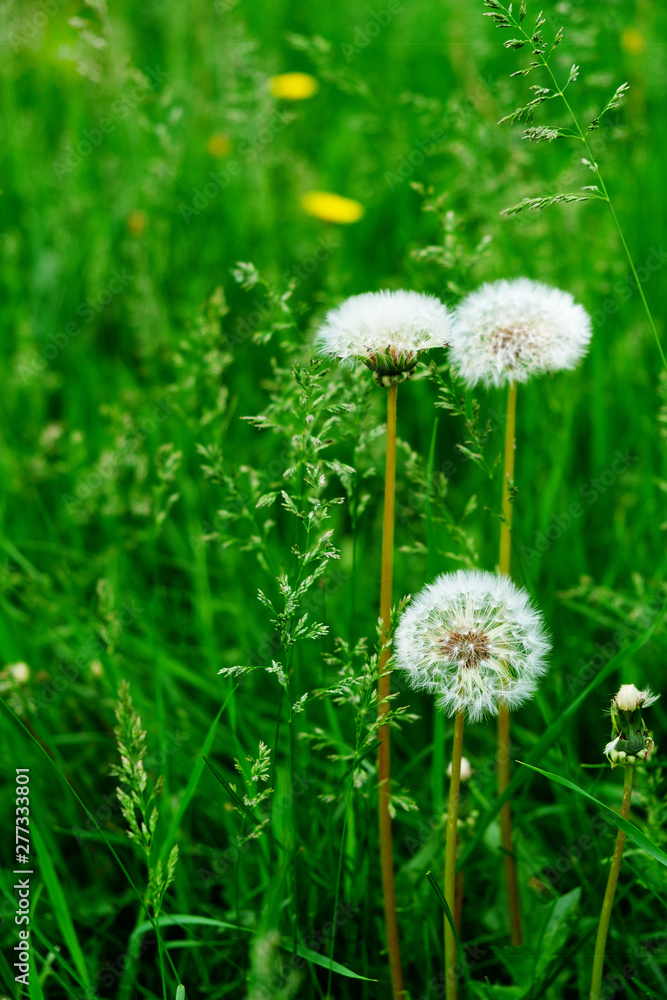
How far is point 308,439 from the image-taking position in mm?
1272

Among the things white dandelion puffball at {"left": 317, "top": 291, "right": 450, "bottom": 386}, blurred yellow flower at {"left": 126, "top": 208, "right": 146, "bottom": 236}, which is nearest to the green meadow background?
blurred yellow flower at {"left": 126, "top": 208, "right": 146, "bottom": 236}

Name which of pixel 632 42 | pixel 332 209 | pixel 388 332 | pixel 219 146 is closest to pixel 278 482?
pixel 388 332

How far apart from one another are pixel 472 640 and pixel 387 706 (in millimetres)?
178

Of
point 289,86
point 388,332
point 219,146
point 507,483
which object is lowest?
point 507,483

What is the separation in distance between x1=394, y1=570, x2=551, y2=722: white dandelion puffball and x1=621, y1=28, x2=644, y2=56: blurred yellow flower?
10.1ft

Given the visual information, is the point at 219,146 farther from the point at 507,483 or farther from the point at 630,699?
the point at 630,699

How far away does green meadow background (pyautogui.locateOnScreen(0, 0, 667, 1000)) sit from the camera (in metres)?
1.48

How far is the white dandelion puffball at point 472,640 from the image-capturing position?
117cm

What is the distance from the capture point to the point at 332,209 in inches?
128

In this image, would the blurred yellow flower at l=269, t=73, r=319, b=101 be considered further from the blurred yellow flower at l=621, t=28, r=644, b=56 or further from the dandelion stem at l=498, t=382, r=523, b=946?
the dandelion stem at l=498, t=382, r=523, b=946

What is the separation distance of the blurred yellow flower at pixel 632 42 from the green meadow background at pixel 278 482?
26mm

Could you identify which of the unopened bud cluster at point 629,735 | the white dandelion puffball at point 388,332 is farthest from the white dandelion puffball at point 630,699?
the white dandelion puffball at point 388,332

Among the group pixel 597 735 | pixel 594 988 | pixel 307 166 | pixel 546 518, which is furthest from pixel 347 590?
pixel 307 166

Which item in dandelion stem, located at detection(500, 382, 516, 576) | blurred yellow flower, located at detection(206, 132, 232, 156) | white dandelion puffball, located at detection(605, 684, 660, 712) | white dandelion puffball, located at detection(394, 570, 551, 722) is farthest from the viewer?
blurred yellow flower, located at detection(206, 132, 232, 156)
